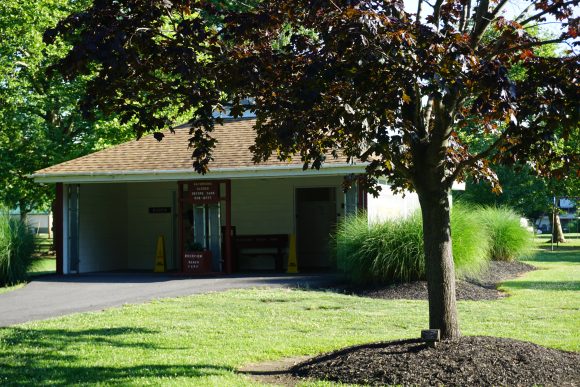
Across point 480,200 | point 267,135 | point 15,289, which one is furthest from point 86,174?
point 480,200

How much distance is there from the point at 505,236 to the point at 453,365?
16820mm

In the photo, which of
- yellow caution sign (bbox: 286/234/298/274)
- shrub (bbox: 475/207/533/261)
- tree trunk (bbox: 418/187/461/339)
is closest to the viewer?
tree trunk (bbox: 418/187/461/339)

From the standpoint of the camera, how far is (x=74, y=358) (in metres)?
9.17

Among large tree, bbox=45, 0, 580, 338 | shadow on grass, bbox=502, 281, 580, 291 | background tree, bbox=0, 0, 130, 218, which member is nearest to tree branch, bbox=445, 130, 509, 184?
large tree, bbox=45, 0, 580, 338

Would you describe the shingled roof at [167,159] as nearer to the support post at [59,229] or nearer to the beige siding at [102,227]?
the support post at [59,229]

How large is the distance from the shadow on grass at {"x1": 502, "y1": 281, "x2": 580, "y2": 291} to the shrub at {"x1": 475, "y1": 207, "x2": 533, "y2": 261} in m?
4.80

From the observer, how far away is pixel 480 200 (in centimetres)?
4138

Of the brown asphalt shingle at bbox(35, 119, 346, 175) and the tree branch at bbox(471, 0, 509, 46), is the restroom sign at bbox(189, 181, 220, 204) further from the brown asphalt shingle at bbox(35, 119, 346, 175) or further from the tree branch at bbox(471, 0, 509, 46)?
the tree branch at bbox(471, 0, 509, 46)

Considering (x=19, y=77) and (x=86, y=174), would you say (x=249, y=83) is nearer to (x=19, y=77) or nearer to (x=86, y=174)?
(x=86, y=174)

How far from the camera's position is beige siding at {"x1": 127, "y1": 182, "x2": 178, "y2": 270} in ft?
78.8

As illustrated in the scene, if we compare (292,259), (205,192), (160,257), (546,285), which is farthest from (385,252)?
(160,257)

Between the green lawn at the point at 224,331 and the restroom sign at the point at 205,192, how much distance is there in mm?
5075

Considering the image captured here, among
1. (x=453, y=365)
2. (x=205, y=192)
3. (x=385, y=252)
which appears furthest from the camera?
(x=205, y=192)

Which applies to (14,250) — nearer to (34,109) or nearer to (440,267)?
(34,109)
